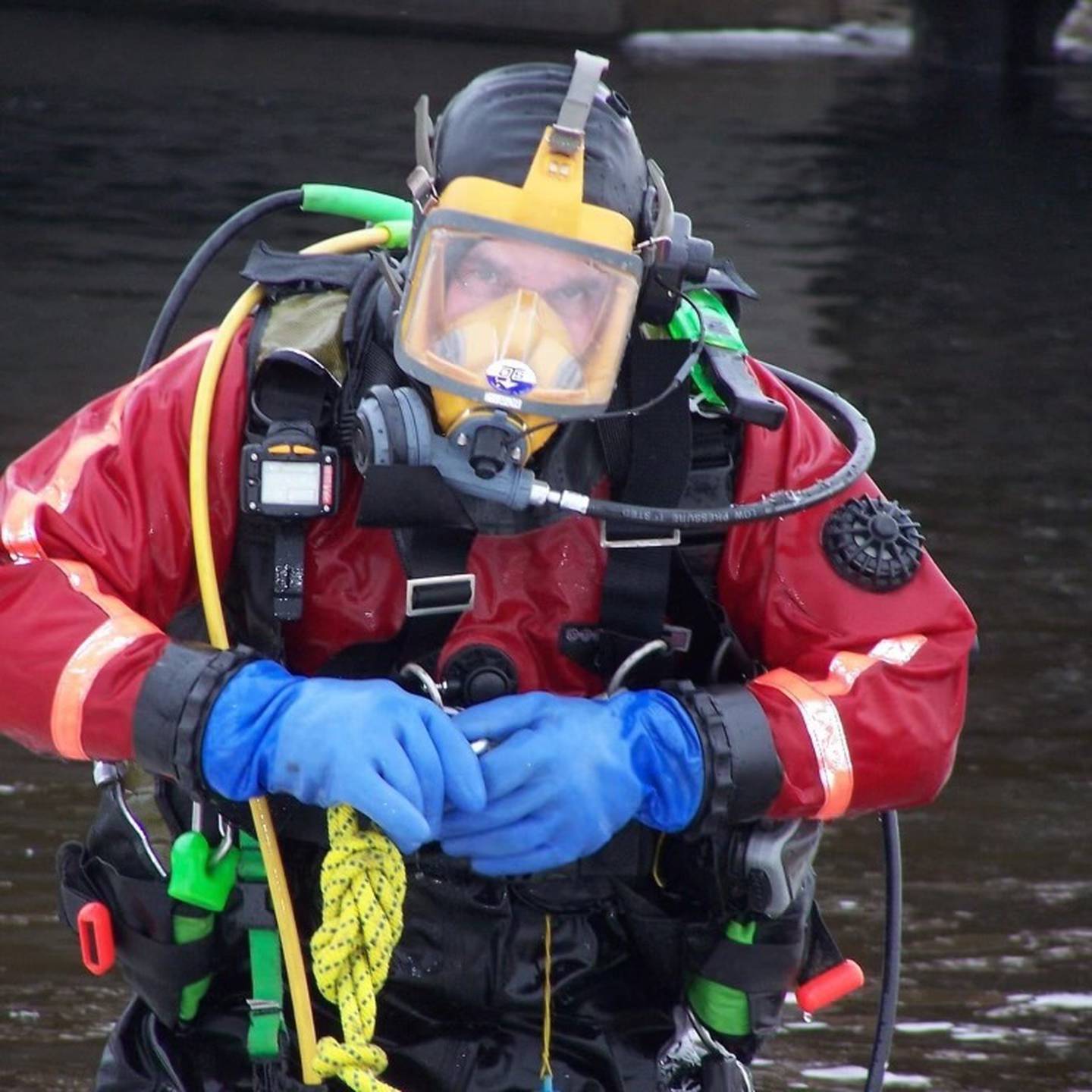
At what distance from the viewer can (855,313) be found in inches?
341

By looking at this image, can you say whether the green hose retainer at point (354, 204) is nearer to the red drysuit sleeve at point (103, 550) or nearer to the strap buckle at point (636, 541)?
the red drysuit sleeve at point (103, 550)

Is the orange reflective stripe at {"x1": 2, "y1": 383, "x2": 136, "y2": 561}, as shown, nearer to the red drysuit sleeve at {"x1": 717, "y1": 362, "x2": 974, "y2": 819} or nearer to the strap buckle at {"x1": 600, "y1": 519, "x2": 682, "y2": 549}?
the strap buckle at {"x1": 600, "y1": 519, "x2": 682, "y2": 549}

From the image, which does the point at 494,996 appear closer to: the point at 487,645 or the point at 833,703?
the point at 487,645

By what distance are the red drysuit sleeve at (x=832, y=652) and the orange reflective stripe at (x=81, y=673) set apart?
69 centimetres

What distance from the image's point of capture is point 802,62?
17.6 m

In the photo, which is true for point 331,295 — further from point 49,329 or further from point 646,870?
point 49,329

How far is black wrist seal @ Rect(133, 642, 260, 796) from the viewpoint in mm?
2066

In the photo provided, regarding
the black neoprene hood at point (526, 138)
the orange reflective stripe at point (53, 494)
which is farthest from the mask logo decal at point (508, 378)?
the orange reflective stripe at point (53, 494)

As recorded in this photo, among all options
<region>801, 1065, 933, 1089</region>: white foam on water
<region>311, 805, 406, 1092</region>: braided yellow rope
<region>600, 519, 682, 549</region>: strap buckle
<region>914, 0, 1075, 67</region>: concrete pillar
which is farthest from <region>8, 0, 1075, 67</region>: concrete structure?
<region>311, 805, 406, 1092</region>: braided yellow rope

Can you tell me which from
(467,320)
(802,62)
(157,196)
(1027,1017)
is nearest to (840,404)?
(467,320)

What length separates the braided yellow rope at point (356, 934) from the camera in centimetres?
211

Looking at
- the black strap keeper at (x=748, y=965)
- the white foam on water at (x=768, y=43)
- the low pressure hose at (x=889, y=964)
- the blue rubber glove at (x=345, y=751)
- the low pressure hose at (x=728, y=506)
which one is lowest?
the white foam on water at (x=768, y=43)

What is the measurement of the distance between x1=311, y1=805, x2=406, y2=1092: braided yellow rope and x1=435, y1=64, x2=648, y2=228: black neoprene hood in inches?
27.7

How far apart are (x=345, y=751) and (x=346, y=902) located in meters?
0.21
